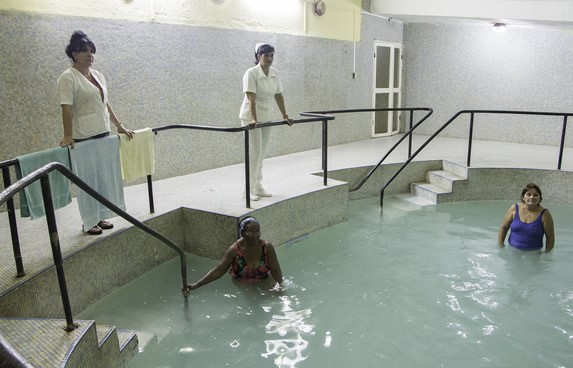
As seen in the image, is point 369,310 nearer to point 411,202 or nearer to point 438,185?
point 411,202

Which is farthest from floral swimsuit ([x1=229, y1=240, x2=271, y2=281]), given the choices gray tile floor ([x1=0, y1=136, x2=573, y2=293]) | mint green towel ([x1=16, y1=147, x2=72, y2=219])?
mint green towel ([x1=16, y1=147, x2=72, y2=219])

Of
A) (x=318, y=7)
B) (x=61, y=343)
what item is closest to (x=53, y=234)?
(x=61, y=343)

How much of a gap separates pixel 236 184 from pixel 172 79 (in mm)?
1633

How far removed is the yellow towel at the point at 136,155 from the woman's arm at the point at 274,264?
1496 mm

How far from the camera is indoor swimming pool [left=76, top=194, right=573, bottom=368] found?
10.7ft

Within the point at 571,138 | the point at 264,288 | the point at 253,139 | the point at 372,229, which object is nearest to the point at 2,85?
the point at 253,139

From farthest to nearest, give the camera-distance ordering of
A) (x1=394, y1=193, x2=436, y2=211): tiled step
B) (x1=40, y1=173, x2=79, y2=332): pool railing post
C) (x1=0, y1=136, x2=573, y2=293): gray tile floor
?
(x1=394, y1=193, x2=436, y2=211): tiled step → (x1=0, y1=136, x2=573, y2=293): gray tile floor → (x1=40, y1=173, x2=79, y2=332): pool railing post

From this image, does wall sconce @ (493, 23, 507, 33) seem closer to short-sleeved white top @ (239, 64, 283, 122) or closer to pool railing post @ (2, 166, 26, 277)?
short-sleeved white top @ (239, 64, 283, 122)

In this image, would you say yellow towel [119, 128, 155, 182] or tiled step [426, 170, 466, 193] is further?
tiled step [426, 170, 466, 193]

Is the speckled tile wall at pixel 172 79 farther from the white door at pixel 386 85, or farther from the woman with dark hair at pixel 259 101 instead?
the woman with dark hair at pixel 259 101

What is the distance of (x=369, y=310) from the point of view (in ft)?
12.8

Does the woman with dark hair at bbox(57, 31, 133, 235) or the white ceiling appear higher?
the white ceiling

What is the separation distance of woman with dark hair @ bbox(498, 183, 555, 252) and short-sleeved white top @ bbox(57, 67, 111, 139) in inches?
160

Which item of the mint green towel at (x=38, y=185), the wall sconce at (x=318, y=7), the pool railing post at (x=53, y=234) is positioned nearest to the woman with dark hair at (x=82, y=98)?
the mint green towel at (x=38, y=185)
